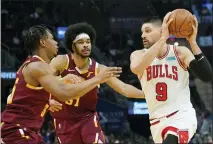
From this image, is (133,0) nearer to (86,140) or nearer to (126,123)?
(126,123)

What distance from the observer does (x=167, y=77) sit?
5340 millimetres

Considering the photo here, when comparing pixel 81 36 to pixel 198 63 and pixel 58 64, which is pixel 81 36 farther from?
pixel 198 63

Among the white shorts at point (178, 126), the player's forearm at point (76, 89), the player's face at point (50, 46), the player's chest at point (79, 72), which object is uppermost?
the player's face at point (50, 46)

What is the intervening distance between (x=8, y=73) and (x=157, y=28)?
43.9 feet

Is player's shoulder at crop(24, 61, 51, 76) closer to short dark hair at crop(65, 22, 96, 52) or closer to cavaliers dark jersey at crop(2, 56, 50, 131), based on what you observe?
cavaliers dark jersey at crop(2, 56, 50, 131)

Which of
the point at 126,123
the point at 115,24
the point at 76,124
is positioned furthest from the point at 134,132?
the point at 76,124

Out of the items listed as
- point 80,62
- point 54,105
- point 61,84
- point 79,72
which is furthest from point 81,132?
point 61,84

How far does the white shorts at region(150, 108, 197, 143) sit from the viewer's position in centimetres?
512

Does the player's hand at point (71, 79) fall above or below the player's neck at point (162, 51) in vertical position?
below

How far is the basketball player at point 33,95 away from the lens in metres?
4.58

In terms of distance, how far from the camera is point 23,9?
19500 mm

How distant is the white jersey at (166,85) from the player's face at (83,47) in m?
1.12

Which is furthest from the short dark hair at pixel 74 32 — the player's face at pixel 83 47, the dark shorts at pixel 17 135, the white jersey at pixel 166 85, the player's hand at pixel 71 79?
the dark shorts at pixel 17 135

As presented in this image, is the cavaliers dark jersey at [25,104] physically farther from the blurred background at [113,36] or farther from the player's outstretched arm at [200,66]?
the blurred background at [113,36]
